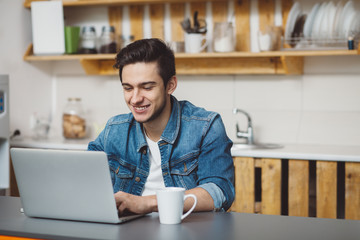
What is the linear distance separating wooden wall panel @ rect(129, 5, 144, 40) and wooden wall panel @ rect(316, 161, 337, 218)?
148 cm

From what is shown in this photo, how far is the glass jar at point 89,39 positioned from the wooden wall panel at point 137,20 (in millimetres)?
267

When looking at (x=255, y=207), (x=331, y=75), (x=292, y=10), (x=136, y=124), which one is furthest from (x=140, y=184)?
(x=331, y=75)

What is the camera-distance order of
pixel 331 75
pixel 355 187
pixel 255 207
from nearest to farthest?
pixel 355 187 < pixel 255 207 < pixel 331 75

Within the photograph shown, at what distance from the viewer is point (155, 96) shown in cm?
162

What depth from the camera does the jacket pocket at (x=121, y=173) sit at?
1.66m

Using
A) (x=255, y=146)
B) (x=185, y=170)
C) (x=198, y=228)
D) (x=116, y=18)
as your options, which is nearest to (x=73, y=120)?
(x=116, y=18)

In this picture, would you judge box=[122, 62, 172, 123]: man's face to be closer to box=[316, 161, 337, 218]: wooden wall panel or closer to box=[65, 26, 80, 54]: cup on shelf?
box=[316, 161, 337, 218]: wooden wall panel

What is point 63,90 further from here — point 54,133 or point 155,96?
point 155,96

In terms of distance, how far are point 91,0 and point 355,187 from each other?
194 cm

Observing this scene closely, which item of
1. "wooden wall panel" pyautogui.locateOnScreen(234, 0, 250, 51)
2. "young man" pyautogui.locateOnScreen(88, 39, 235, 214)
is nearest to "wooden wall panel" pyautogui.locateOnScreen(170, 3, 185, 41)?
"wooden wall panel" pyautogui.locateOnScreen(234, 0, 250, 51)

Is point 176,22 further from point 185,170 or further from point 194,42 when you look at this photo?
point 185,170

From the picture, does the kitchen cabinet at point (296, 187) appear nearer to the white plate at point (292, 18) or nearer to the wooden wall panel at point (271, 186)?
the wooden wall panel at point (271, 186)

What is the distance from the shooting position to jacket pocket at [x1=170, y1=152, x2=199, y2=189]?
1.63 metres

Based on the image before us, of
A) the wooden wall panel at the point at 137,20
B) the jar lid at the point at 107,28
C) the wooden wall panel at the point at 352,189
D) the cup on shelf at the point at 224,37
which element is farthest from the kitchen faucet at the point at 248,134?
the jar lid at the point at 107,28
